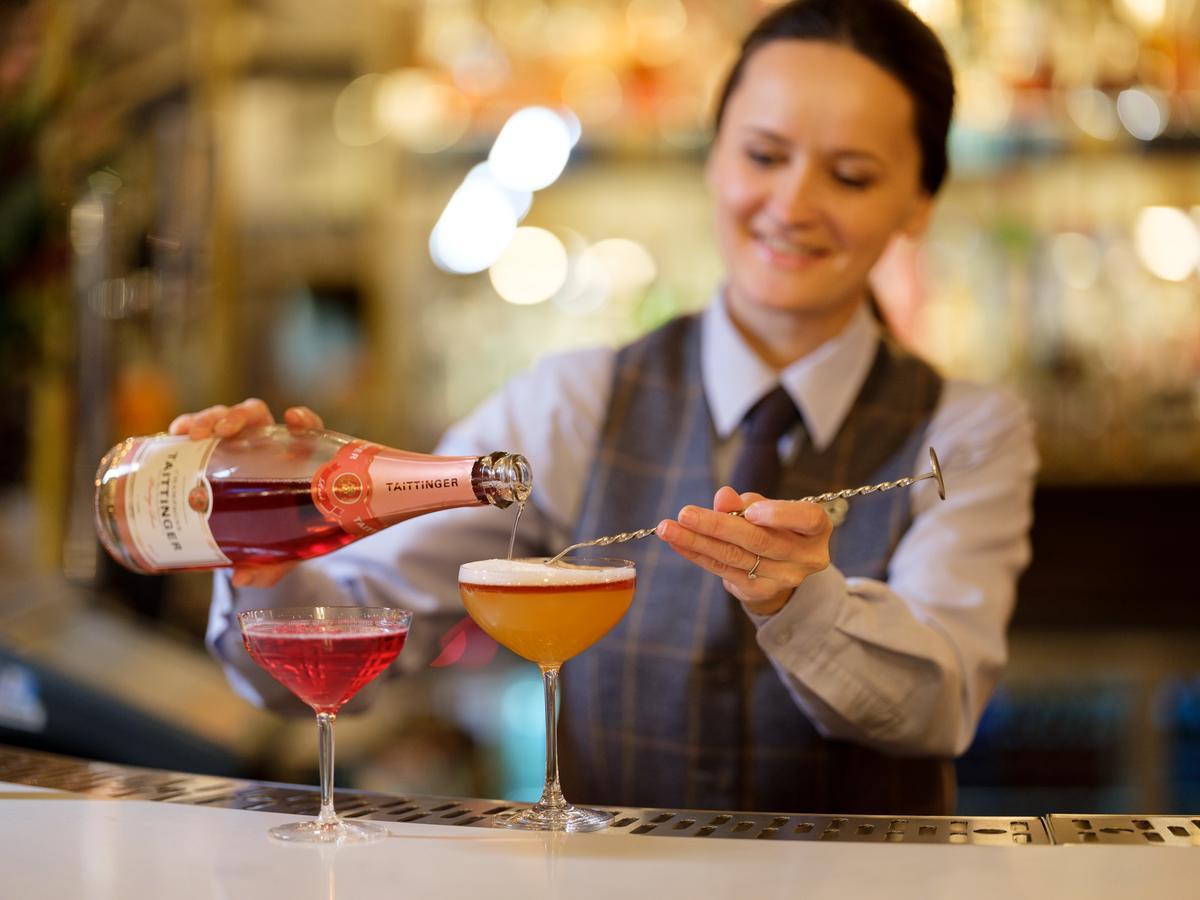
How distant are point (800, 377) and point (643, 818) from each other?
0.74 m

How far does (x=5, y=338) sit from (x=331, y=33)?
1442mm

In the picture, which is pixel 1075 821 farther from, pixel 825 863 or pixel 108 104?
pixel 108 104

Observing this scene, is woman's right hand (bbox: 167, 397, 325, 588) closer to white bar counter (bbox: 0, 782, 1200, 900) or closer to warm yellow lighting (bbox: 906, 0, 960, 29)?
white bar counter (bbox: 0, 782, 1200, 900)

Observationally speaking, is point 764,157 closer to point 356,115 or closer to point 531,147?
point 531,147

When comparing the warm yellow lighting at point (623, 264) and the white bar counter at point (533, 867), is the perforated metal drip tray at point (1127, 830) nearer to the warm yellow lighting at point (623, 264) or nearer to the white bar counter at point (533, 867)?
the white bar counter at point (533, 867)

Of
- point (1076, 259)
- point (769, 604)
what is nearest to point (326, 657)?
point (769, 604)

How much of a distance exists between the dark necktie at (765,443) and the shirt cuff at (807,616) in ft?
1.32

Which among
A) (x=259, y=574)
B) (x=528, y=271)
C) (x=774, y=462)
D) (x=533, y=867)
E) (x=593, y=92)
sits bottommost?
(x=533, y=867)

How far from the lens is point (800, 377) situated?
1882mm

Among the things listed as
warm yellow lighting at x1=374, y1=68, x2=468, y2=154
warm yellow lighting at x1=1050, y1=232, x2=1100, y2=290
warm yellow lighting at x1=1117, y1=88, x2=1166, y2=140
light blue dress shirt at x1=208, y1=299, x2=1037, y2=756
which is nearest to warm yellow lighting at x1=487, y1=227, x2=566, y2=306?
warm yellow lighting at x1=374, y1=68, x2=468, y2=154

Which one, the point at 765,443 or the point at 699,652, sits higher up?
the point at 765,443

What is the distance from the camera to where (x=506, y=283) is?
12.8ft

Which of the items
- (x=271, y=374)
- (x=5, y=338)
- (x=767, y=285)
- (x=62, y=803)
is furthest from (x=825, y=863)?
(x=271, y=374)

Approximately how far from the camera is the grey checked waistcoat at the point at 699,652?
1782 mm
